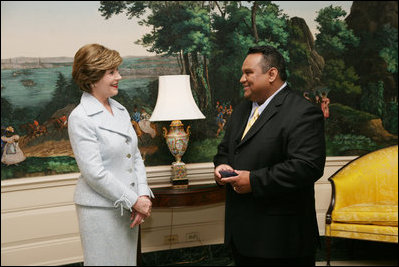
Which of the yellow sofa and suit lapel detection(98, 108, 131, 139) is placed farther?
the yellow sofa

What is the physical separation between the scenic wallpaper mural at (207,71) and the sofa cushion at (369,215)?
3.29 feet

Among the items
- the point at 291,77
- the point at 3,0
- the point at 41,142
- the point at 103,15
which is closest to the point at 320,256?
the point at 291,77

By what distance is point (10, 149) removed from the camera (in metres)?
3.87

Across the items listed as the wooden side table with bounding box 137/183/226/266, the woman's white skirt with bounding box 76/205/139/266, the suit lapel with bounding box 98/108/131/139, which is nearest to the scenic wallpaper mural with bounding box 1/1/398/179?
the wooden side table with bounding box 137/183/226/266

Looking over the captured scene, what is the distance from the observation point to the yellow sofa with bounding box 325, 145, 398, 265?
3.98 metres

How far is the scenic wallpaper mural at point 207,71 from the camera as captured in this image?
13.0 feet

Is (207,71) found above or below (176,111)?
A: above

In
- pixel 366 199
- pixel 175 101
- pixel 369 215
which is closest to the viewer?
pixel 175 101

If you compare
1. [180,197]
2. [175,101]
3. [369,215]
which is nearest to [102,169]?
[180,197]

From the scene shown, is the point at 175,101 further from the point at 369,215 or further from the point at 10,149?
the point at 369,215

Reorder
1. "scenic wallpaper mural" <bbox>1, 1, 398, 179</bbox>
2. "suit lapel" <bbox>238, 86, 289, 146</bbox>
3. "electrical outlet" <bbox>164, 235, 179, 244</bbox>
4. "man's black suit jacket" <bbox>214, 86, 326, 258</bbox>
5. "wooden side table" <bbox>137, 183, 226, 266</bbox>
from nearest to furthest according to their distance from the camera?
1. "man's black suit jacket" <bbox>214, 86, 326, 258</bbox>
2. "suit lapel" <bbox>238, 86, 289, 146</bbox>
3. "wooden side table" <bbox>137, 183, 226, 266</bbox>
4. "scenic wallpaper mural" <bbox>1, 1, 398, 179</bbox>
5. "electrical outlet" <bbox>164, 235, 179, 244</bbox>

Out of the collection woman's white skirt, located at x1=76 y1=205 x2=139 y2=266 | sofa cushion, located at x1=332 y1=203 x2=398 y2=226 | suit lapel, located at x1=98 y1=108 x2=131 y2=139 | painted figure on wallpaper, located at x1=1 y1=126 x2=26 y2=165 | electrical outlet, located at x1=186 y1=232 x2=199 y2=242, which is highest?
suit lapel, located at x1=98 y1=108 x2=131 y2=139

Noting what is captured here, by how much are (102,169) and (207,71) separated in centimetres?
264

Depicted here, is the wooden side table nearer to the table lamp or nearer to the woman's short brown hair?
the table lamp
